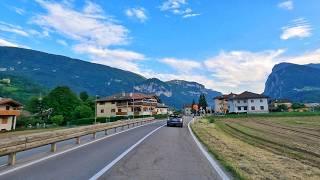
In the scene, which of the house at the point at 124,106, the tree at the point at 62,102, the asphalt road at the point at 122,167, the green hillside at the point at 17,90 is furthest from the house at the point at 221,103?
the asphalt road at the point at 122,167


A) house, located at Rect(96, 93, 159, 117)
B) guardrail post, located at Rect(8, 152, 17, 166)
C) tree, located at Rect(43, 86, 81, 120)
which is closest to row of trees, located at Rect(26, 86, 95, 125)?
tree, located at Rect(43, 86, 81, 120)

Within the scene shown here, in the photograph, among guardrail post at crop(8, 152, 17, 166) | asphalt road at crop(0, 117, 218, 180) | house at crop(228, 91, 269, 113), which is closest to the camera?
asphalt road at crop(0, 117, 218, 180)

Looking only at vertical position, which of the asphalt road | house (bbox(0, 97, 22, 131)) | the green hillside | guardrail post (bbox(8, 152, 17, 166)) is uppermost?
the green hillside

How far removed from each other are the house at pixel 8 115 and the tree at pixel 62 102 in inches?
1170

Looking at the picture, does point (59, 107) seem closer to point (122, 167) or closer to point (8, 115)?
point (8, 115)

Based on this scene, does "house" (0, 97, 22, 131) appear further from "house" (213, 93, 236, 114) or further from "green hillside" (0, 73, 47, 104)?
"house" (213, 93, 236, 114)

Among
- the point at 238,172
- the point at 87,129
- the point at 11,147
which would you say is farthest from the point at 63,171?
the point at 87,129

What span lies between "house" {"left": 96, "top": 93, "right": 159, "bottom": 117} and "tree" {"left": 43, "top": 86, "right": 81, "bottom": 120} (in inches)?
564

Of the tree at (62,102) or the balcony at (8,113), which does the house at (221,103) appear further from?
the balcony at (8,113)

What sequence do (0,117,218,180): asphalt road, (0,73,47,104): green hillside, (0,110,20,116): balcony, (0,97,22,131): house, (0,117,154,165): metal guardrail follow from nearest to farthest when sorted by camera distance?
(0,117,218,180): asphalt road < (0,117,154,165): metal guardrail < (0,110,20,116): balcony < (0,97,22,131): house < (0,73,47,104): green hillside

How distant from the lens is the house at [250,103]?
131 m

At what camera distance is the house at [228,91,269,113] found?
13100 cm

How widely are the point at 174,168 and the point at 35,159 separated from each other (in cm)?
469

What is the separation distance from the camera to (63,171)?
9.12 m
